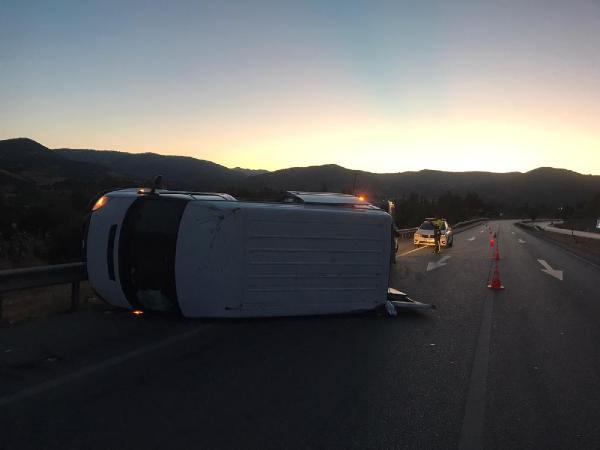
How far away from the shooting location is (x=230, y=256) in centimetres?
816

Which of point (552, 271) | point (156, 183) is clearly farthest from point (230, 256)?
Result: point (552, 271)

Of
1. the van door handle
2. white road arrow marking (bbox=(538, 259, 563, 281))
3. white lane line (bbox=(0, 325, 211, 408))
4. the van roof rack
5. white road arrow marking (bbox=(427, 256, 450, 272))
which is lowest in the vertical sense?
white road arrow marking (bbox=(427, 256, 450, 272))

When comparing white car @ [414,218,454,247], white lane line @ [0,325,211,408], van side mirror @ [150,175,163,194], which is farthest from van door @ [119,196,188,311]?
white car @ [414,218,454,247]

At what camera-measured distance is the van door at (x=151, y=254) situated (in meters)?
8.12

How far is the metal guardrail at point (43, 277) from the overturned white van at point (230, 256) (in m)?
0.51

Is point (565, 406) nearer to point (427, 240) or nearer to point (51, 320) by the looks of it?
point (51, 320)

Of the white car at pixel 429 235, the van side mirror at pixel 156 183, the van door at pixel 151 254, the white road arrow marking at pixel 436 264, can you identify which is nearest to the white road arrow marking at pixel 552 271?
the white road arrow marking at pixel 436 264

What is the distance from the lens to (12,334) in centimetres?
747

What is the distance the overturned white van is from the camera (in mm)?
8102

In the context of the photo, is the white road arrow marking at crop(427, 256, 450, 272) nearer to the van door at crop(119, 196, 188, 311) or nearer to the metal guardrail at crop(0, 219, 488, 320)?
the van door at crop(119, 196, 188, 311)

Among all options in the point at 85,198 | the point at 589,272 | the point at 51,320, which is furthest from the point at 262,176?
the point at 51,320

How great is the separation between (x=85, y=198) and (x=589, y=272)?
25.7 meters

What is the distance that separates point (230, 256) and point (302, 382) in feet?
9.15

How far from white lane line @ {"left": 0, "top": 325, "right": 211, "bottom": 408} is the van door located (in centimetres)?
78
